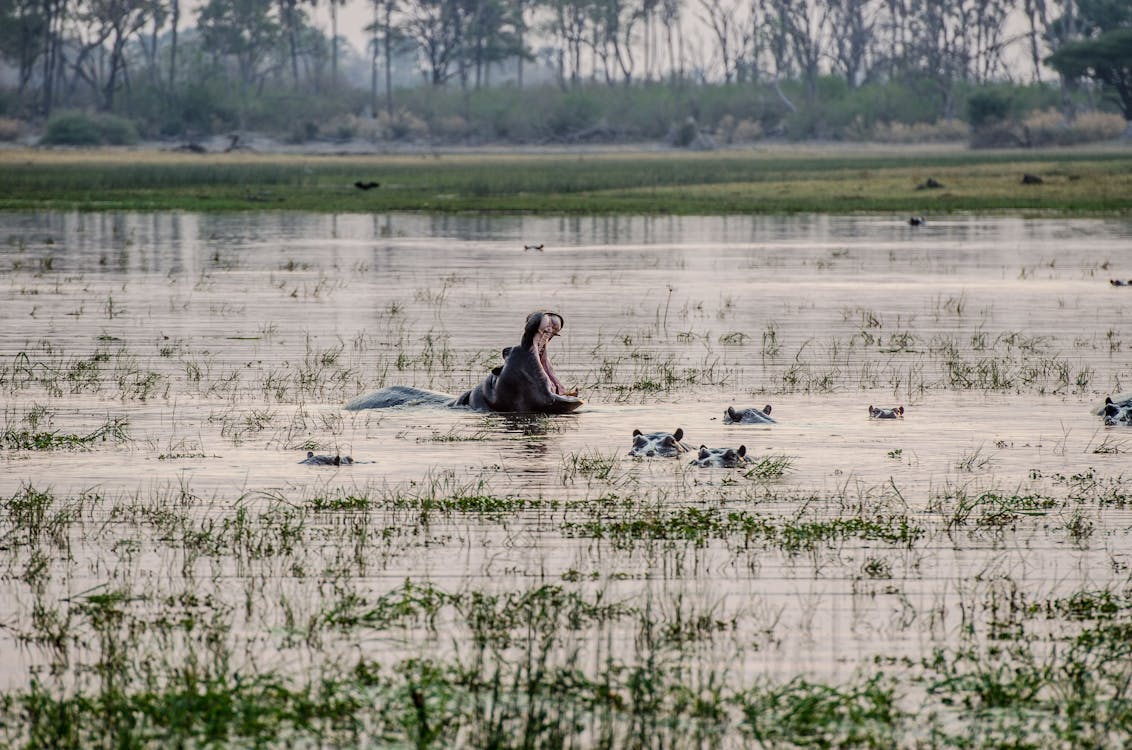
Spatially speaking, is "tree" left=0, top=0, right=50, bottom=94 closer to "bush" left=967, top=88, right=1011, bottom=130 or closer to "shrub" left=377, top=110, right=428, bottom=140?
"shrub" left=377, top=110, right=428, bottom=140

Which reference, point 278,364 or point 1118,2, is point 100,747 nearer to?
point 278,364

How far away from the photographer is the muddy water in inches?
340

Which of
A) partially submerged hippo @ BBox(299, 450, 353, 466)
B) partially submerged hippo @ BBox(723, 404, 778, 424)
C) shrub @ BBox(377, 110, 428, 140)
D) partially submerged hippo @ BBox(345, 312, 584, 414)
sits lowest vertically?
partially submerged hippo @ BBox(299, 450, 353, 466)

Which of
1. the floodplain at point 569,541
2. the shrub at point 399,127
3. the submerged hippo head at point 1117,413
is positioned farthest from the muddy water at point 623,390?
the shrub at point 399,127

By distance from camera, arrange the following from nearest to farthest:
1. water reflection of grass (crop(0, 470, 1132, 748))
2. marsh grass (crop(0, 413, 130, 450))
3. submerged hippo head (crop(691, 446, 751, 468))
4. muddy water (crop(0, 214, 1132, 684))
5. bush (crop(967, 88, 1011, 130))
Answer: water reflection of grass (crop(0, 470, 1132, 748))
muddy water (crop(0, 214, 1132, 684))
submerged hippo head (crop(691, 446, 751, 468))
marsh grass (crop(0, 413, 130, 450))
bush (crop(967, 88, 1011, 130))

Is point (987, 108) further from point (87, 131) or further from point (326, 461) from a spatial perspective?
point (326, 461)

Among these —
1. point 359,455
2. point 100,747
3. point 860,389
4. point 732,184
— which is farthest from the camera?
point 732,184

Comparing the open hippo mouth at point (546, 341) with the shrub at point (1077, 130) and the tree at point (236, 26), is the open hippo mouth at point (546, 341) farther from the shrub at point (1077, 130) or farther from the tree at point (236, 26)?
the tree at point (236, 26)

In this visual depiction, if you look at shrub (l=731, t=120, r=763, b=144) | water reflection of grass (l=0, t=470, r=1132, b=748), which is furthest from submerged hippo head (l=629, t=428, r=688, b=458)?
shrub (l=731, t=120, r=763, b=144)

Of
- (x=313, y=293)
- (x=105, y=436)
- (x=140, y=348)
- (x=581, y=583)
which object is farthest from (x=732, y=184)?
(x=581, y=583)

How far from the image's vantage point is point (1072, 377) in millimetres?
15961

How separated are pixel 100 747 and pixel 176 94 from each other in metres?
99.0

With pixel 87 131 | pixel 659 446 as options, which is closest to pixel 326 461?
pixel 659 446

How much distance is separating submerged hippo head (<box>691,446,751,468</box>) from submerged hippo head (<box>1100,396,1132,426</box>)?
3392 millimetres
